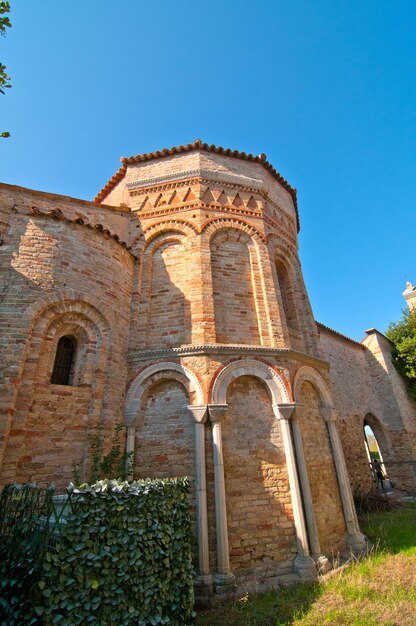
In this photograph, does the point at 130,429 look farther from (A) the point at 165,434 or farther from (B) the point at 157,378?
(B) the point at 157,378

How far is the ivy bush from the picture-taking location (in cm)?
344

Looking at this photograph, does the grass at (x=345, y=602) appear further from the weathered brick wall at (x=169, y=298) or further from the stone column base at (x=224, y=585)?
the weathered brick wall at (x=169, y=298)

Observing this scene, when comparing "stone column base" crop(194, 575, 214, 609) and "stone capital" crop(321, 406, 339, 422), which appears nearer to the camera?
"stone column base" crop(194, 575, 214, 609)

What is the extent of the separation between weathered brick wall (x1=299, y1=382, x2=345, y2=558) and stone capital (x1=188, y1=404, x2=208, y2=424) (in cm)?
228

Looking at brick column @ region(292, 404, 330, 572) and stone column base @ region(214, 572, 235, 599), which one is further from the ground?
brick column @ region(292, 404, 330, 572)

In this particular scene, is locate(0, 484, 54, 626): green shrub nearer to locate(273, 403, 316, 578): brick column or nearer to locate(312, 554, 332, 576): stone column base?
locate(273, 403, 316, 578): brick column

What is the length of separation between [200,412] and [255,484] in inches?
68.2

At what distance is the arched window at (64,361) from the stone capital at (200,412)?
100 inches

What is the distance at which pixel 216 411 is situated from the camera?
254 inches

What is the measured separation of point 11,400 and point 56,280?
250cm

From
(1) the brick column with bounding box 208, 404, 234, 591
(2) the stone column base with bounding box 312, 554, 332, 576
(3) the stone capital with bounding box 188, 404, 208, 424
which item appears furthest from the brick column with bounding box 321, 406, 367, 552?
(3) the stone capital with bounding box 188, 404, 208, 424

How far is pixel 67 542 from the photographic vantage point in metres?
3.63

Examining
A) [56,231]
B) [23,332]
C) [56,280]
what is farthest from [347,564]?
[56,231]

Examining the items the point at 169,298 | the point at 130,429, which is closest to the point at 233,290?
the point at 169,298
